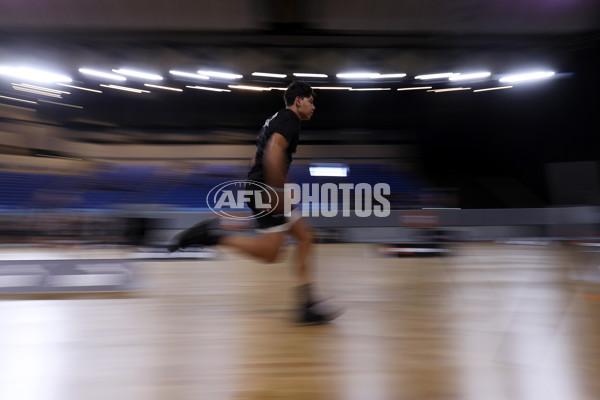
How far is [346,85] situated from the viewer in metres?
12.8

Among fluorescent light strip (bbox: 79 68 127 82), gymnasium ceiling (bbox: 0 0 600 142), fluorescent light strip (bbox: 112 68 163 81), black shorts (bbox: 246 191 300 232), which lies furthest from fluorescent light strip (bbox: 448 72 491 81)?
black shorts (bbox: 246 191 300 232)

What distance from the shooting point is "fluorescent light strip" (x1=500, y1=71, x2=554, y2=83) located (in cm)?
1127

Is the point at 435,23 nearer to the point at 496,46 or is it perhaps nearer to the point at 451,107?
the point at 496,46

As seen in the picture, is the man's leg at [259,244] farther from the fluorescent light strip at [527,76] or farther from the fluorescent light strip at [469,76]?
the fluorescent light strip at [527,76]

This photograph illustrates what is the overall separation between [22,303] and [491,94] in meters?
12.8

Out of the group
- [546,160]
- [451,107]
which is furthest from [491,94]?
[546,160]

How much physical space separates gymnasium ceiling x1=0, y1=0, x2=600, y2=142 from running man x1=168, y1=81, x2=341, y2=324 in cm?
653

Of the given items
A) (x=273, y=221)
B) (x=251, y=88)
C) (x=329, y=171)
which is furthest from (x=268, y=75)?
(x=273, y=221)

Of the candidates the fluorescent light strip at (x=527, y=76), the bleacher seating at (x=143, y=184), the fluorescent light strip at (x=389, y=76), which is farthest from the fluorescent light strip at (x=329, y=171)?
the fluorescent light strip at (x=527, y=76)

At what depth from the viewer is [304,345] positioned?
71.4 inches

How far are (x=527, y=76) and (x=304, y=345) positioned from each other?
1220cm

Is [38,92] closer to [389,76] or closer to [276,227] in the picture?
[389,76]

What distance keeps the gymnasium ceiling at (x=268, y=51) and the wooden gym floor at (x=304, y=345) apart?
6667 mm

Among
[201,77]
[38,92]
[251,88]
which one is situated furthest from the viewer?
[251,88]
